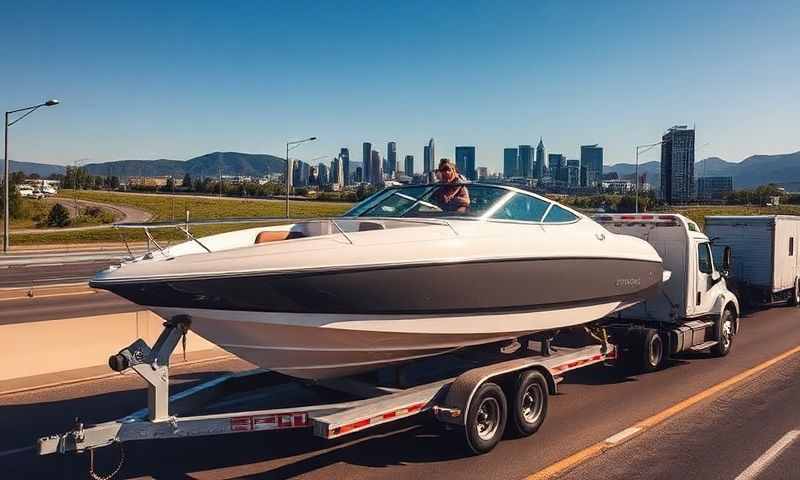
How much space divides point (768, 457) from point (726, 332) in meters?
5.32

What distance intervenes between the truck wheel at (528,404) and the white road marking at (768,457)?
196 cm

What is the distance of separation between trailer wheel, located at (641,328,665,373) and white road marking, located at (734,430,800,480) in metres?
2.58

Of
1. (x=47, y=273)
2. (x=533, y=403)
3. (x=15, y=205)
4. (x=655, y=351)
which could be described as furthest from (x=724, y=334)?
(x=15, y=205)

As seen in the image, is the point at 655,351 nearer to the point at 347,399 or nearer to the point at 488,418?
the point at 488,418

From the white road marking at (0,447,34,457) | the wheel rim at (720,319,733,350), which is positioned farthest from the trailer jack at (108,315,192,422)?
the wheel rim at (720,319,733,350)

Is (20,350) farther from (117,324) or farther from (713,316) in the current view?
(713,316)

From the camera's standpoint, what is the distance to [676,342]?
34.1 feet

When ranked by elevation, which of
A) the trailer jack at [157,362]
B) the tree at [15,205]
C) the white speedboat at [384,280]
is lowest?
the trailer jack at [157,362]

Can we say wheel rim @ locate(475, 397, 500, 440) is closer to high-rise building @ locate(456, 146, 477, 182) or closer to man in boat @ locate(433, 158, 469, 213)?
man in boat @ locate(433, 158, 469, 213)

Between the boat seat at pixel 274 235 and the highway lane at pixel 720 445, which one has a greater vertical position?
the boat seat at pixel 274 235

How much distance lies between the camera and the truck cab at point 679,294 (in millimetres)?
10711

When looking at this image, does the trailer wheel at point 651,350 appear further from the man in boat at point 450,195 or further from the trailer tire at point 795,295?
the trailer tire at point 795,295

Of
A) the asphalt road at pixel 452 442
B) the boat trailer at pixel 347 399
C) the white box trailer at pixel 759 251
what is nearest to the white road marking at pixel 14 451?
the asphalt road at pixel 452 442

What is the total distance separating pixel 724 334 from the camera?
11516 millimetres
